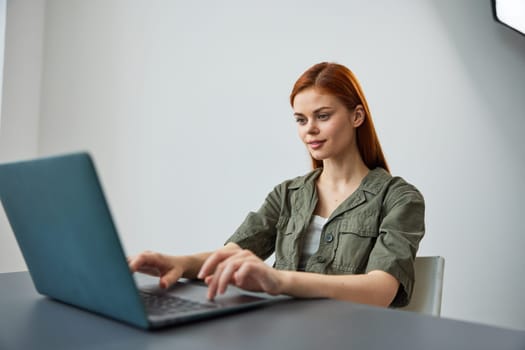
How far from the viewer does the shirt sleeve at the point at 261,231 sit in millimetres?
1381

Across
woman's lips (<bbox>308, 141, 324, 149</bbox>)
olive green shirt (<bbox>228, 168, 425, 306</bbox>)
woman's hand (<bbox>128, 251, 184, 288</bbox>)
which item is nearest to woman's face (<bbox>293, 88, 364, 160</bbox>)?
woman's lips (<bbox>308, 141, 324, 149</bbox>)

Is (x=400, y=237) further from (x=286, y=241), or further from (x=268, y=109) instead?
(x=268, y=109)

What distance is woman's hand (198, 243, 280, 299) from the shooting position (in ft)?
2.10

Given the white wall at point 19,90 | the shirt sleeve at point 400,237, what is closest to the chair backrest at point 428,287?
the shirt sleeve at point 400,237

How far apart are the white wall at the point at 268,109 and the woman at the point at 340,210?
49 cm

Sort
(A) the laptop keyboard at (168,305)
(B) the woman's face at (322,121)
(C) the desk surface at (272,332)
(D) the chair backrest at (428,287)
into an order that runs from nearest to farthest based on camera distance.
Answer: (C) the desk surface at (272,332) → (A) the laptop keyboard at (168,305) → (D) the chair backrest at (428,287) → (B) the woman's face at (322,121)

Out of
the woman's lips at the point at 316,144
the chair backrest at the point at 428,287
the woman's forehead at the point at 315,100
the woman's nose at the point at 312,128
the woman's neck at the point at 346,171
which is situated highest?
the woman's forehead at the point at 315,100

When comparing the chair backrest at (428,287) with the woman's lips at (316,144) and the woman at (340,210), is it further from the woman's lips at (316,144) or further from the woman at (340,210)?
the woman's lips at (316,144)

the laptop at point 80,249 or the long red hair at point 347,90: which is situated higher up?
the long red hair at point 347,90

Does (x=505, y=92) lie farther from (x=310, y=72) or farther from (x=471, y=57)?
(x=310, y=72)

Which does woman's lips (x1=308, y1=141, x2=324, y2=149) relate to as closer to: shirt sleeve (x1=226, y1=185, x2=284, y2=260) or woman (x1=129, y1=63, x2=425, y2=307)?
woman (x1=129, y1=63, x2=425, y2=307)

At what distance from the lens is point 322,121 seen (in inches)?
50.9

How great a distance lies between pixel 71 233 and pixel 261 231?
87 centimetres

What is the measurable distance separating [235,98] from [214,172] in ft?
1.10
